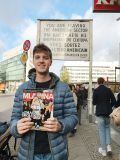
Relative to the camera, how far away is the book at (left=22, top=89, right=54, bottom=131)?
3.43 m

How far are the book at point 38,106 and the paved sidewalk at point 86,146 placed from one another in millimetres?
5496

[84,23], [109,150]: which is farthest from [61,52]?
[109,150]

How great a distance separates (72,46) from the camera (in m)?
18.1

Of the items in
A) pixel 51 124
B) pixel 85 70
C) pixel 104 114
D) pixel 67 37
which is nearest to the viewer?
pixel 51 124

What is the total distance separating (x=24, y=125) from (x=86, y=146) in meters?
7.39

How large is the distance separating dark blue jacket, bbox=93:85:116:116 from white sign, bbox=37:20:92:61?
819 cm

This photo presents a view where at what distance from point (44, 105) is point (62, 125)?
0.24 m

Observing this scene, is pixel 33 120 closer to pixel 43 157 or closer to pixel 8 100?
pixel 43 157

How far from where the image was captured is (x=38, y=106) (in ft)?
11.3

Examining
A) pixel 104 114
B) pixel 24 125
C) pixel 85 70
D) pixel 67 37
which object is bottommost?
pixel 104 114

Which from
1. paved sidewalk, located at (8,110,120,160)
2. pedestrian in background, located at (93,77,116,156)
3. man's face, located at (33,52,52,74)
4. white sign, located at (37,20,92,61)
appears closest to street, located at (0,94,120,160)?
paved sidewalk, located at (8,110,120,160)

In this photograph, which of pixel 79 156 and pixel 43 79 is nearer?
pixel 43 79

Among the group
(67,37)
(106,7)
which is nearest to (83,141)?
(106,7)

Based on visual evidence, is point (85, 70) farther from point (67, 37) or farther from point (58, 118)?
point (58, 118)
